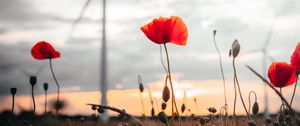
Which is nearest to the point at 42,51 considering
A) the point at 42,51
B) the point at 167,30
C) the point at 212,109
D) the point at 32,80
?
the point at 42,51

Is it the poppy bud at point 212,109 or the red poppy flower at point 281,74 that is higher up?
the red poppy flower at point 281,74

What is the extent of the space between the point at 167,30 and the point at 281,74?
2.12 feet

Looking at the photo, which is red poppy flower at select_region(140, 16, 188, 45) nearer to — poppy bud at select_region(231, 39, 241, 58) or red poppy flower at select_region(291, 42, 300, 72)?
poppy bud at select_region(231, 39, 241, 58)

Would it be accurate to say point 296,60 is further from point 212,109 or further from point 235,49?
point 212,109

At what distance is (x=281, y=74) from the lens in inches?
86.7

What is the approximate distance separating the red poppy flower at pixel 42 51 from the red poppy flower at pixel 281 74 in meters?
1.75

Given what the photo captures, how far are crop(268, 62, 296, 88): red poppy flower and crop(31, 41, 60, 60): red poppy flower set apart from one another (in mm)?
1747

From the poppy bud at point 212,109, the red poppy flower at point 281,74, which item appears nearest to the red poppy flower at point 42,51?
the poppy bud at point 212,109

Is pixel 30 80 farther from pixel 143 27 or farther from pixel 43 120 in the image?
pixel 43 120

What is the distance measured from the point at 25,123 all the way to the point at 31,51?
56 centimetres

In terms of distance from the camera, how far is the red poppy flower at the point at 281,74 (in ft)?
7.15

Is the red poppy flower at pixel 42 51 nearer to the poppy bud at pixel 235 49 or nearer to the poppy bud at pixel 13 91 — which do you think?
the poppy bud at pixel 13 91

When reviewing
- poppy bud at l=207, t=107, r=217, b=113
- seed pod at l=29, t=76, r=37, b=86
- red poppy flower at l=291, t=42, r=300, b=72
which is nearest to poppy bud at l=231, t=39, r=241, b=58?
red poppy flower at l=291, t=42, r=300, b=72

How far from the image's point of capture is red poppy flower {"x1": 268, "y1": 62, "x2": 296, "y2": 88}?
7.15 ft
